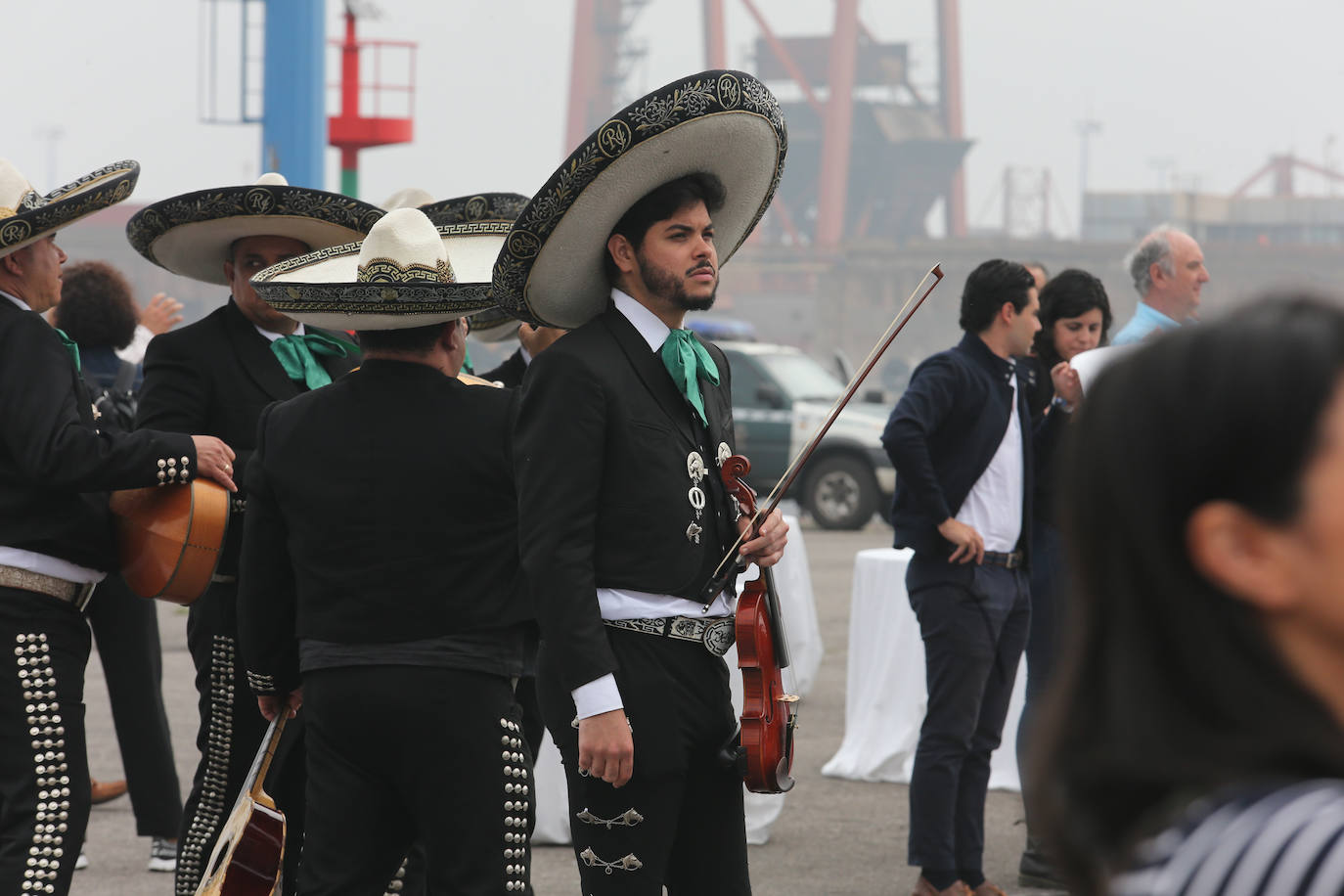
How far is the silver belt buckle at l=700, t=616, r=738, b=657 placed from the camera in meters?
3.16

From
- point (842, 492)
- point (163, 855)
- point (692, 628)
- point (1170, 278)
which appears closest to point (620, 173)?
point (692, 628)

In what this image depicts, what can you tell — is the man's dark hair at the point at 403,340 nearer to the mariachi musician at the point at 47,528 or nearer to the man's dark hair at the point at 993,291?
the mariachi musician at the point at 47,528

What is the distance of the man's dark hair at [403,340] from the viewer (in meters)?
3.33

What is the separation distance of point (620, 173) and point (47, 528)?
5.00ft

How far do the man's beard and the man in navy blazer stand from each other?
5.99 feet

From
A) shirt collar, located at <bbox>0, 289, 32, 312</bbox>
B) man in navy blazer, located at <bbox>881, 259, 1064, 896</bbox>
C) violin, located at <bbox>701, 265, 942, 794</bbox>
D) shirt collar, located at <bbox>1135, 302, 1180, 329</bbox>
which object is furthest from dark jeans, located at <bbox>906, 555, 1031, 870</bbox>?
shirt collar, located at <bbox>0, 289, 32, 312</bbox>

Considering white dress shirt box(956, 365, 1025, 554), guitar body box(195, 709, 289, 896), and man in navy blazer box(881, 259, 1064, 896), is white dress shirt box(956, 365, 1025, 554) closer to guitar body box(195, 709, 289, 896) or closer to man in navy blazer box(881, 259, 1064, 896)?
man in navy blazer box(881, 259, 1064, 896)

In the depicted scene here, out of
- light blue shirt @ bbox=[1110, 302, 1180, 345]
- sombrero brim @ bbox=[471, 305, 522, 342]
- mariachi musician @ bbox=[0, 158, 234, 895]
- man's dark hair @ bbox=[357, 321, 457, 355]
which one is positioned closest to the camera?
man's dark hair @ bbox=[357, 321, 457, 355]

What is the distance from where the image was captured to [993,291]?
5.09 metres

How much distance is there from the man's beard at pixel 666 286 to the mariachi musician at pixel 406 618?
37 cm

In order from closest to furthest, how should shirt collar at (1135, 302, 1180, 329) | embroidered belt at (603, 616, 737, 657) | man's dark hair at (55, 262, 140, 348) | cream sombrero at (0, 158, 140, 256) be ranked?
embroidered belt at (603, 616, 737, 657), cream sombrero at (0, 158, 140, 256), shirt collar at (1135, 302, 1180, 329), man's dark hair at (55, 262, 140, 348)

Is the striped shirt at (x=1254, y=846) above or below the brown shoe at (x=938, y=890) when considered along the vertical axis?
above

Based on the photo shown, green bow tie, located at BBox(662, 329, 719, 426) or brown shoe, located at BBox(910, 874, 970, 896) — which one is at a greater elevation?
green bow tie, located at BBox(662, 329, 719, 426)

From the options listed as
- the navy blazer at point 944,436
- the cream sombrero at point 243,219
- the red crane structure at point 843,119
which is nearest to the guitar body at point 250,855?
the cream sombrero at point 243,219
